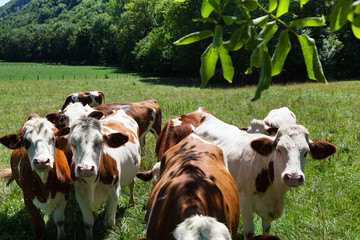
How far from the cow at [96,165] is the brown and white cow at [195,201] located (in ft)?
3.05

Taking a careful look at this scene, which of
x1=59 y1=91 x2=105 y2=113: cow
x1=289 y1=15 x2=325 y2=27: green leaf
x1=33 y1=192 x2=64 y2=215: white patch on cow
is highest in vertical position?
x1=289 y1=15 x2=325 y2=27: green leaf

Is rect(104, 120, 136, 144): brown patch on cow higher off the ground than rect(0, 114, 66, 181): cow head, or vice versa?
rect(0, 114, 66, 181): cow head

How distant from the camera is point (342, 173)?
17.2ft

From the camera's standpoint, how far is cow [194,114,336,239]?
10.4ft

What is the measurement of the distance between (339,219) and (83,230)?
3723 mm

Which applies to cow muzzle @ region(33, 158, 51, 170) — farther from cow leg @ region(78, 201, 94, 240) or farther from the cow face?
cow leg @ region(78, 201, 94, 240)

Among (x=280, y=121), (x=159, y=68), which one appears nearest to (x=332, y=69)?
(x=159, y=68)

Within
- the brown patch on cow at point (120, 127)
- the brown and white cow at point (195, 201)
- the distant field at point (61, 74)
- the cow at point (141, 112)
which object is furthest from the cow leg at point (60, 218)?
the distant field at point (61, 74)

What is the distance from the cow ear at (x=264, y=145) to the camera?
3453 mm

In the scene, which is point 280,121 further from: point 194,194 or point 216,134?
point 194,194

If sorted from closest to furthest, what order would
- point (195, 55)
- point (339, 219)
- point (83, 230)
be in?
point (339, 219) → point (83, 230) → point (195, 55)

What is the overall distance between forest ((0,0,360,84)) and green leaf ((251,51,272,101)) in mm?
339

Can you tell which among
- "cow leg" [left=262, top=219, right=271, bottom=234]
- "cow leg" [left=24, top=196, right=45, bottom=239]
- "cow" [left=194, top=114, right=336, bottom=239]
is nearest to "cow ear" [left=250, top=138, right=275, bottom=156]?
"cow" [left=194, top=114, right=336, bottom=239]

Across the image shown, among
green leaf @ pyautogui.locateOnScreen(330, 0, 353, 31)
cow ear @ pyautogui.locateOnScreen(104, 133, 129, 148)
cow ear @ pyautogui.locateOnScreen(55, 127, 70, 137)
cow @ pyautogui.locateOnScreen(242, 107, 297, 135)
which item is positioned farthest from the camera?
cow @ pyautogui.locateOnScreen(242, 107, 297, 135)
